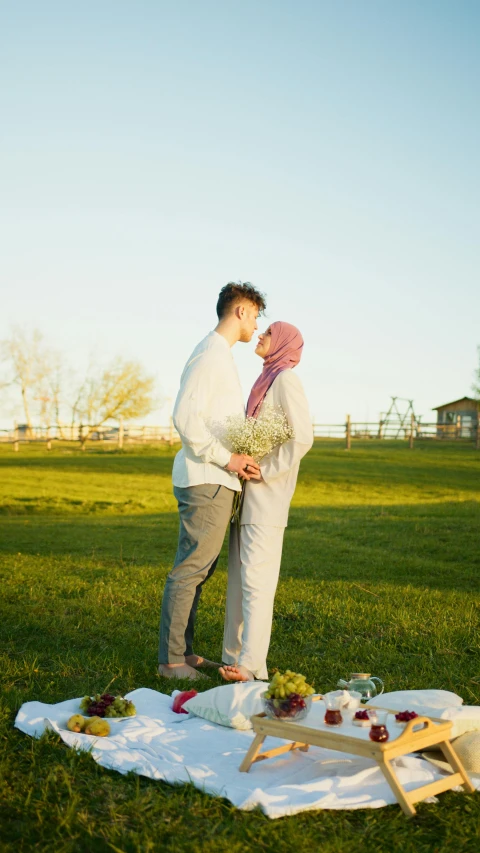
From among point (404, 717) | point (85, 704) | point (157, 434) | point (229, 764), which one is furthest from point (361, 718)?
point (157, 434)

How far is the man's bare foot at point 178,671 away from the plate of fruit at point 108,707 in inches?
36.2

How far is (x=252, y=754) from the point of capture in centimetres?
414

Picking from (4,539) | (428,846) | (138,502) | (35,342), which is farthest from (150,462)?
(428,846)

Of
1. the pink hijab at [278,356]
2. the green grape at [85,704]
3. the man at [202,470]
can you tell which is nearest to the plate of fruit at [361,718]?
the green grape at [85,704]

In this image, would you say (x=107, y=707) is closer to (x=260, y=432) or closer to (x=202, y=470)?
(x=202, y=470)

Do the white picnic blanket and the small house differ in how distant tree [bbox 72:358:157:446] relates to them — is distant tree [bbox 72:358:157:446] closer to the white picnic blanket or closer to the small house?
the small house

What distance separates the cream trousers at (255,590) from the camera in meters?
5.78

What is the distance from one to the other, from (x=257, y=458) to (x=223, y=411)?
423 mm

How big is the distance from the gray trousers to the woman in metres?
0.20

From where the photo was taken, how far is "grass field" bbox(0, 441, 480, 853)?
11.7 ft

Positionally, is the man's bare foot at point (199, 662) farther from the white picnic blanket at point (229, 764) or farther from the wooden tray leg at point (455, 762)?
the wooden tray leg at point (455, 762)

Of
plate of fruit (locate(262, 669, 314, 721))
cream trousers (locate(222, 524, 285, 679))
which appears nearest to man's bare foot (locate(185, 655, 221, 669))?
cream trousers (locate(222, 524, 285, 679))

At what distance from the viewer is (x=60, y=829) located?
11.6 ft

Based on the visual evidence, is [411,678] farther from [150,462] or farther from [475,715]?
[150,462]
